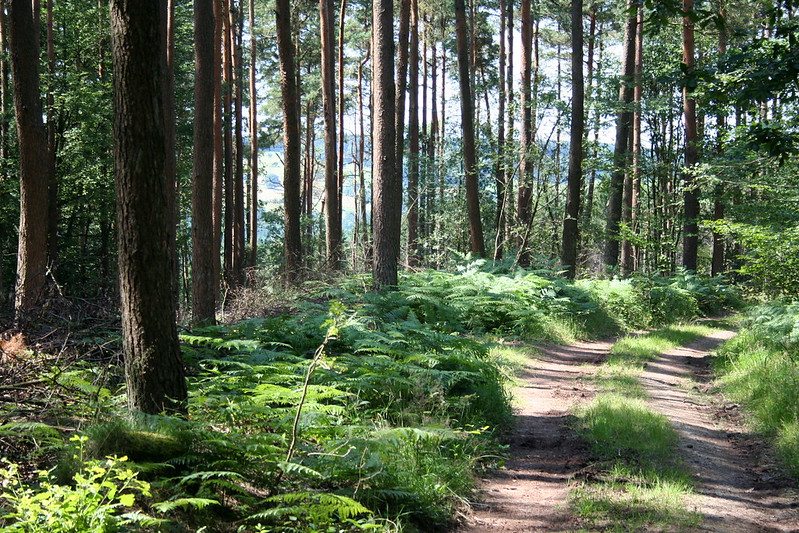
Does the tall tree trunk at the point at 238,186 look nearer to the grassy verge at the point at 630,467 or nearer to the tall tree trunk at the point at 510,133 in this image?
the tall tree trunk at the point at 510,133

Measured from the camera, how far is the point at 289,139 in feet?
57.5

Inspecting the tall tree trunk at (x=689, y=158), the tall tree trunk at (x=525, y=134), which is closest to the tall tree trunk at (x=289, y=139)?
the tall tree trunk at (x=525, y=134)

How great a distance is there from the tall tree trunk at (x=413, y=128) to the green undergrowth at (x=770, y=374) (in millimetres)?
15003

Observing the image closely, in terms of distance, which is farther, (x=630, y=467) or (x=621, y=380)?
(x=621, y=380)

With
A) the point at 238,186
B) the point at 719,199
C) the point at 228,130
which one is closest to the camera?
the point at 719,199

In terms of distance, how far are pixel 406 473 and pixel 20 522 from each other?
270 centimetres

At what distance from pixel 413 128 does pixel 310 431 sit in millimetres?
24941

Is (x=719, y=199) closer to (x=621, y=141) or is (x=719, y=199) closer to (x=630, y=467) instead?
(x=621, y=141)

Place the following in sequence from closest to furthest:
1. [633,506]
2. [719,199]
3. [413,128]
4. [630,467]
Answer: [633,506], [630,467], [719,199], [413,128]

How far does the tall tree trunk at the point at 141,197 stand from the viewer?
458cm

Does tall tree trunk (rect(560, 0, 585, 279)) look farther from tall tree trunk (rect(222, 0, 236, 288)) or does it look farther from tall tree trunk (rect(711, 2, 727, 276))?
tall tree trunk (rect(222, 0, 236, 288))

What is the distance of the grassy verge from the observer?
470 cm

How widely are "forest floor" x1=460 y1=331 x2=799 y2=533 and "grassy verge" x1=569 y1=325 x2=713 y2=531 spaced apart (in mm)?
113

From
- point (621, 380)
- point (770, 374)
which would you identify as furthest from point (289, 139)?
point (770, 374)
